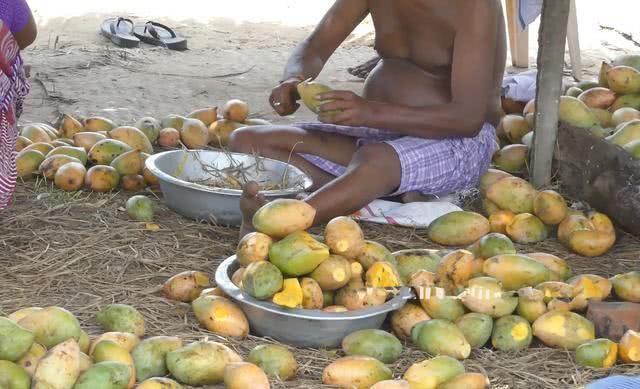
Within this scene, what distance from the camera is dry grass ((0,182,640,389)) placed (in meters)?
2.58

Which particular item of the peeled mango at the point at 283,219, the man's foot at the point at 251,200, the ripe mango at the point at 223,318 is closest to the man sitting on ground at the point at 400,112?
the man's foot at the point at 251,200

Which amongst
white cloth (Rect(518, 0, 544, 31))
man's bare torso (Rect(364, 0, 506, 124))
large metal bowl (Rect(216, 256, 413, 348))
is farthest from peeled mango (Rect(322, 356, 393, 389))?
white cloth (Rect(518, 0, 544, 31))

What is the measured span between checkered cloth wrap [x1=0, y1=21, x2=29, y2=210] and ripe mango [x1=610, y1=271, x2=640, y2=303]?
2223 mm

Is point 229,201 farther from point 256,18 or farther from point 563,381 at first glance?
point 256,18

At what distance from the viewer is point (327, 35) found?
4.23 meters

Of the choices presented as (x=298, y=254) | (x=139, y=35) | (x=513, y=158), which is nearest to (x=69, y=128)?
(x=513, y=158)

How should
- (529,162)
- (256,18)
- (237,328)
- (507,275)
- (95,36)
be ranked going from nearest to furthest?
(237,328) < (507,275) < (529,162) < (95,36) < (256,18)

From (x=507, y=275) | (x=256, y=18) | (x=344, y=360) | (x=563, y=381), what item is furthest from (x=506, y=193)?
(x=256, y=18)

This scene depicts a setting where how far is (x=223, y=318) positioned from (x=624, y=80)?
2643 mm

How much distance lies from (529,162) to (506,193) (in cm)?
56

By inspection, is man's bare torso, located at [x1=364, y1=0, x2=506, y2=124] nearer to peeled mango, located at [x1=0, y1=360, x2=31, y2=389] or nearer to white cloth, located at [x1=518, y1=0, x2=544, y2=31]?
white cloth, located at [x1=518, y1=0, x2=544, y2=31]

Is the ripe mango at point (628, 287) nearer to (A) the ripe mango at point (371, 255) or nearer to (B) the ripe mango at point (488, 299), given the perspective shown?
(B) the ripe mango at point (488, 299)

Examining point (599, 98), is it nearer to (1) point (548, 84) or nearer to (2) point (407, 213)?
(1) point (548, 84)

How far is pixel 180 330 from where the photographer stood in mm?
2734
